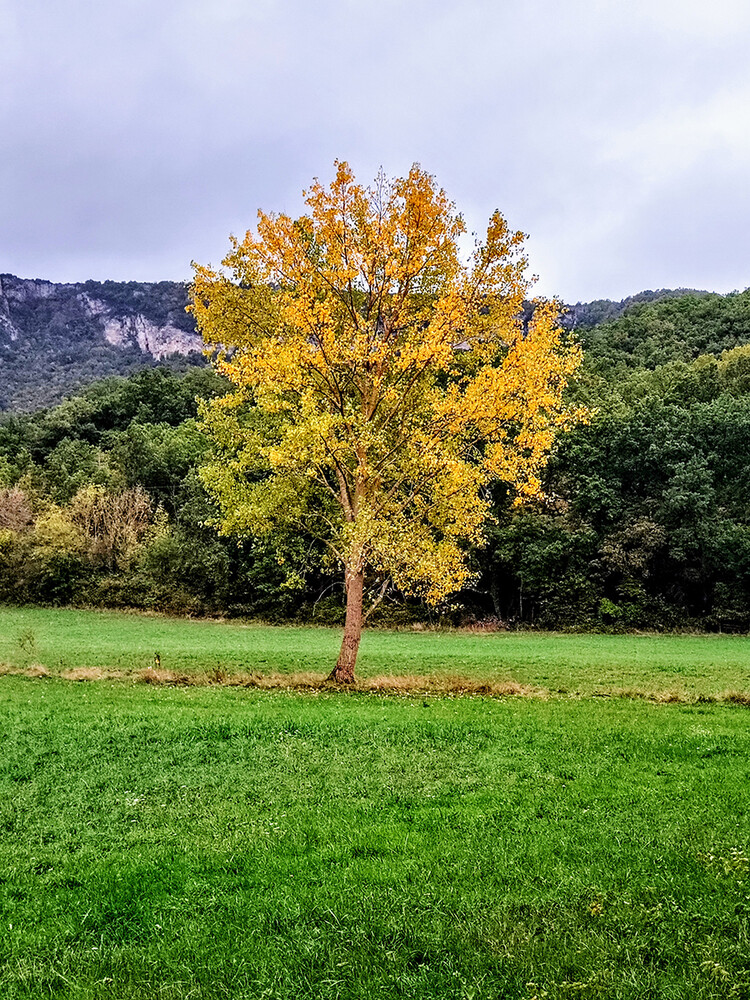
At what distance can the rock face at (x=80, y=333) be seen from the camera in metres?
137

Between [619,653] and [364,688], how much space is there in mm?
19998

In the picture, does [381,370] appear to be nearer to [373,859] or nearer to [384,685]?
[384,685]

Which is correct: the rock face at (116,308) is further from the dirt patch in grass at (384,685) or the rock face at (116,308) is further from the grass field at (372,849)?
the grass field at (372,849)

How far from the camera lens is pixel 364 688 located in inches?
811

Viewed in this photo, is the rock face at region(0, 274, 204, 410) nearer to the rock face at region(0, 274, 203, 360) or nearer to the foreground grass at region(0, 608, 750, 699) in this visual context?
the rock face at region(0, 274, 203, 360)

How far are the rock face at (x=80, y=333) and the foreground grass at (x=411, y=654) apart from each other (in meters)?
88.7

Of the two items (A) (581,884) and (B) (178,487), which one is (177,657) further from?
(B) (178,487)

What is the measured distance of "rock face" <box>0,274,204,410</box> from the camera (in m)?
137

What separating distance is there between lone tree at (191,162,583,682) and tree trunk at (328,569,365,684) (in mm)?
64

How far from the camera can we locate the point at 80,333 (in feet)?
562

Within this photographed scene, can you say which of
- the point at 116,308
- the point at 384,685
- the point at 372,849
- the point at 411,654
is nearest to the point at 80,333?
the point at 116,308

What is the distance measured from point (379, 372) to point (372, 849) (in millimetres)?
14420

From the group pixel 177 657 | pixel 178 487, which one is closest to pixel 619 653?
pixel 177 657

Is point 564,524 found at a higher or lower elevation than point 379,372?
lower
